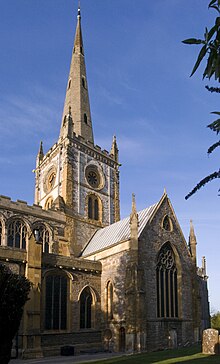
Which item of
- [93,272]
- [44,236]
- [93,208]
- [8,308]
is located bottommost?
[8,308]

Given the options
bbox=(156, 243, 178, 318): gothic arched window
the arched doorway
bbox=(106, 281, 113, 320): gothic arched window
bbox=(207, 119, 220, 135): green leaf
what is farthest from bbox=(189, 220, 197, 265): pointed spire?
bbox=(207, 119, 220, 135): green leaf

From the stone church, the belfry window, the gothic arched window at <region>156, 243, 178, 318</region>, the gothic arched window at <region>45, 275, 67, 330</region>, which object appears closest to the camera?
the stone church

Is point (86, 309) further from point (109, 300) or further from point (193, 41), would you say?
point (193, 41)

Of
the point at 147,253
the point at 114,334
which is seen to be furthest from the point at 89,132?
the point at 114,334

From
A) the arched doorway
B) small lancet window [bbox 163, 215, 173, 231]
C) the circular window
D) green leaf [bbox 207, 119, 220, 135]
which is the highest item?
the circular window

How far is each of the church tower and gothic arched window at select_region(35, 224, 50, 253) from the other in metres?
2.28

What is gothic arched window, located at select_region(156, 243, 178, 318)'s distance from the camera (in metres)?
30.2

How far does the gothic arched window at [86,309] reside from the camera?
29.4 m

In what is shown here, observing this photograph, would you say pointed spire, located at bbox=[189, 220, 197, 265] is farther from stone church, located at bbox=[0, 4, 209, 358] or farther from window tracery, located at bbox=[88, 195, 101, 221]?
window tracery, located at bbox=[88, 195, 101, 221]

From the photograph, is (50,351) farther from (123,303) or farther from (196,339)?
(196,339)

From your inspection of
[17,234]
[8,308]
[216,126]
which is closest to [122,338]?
[17,234]

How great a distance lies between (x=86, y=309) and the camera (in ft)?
98.2

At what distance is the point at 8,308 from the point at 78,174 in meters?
25.6

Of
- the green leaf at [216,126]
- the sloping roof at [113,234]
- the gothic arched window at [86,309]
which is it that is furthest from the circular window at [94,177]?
the green leaf at [216,126]
